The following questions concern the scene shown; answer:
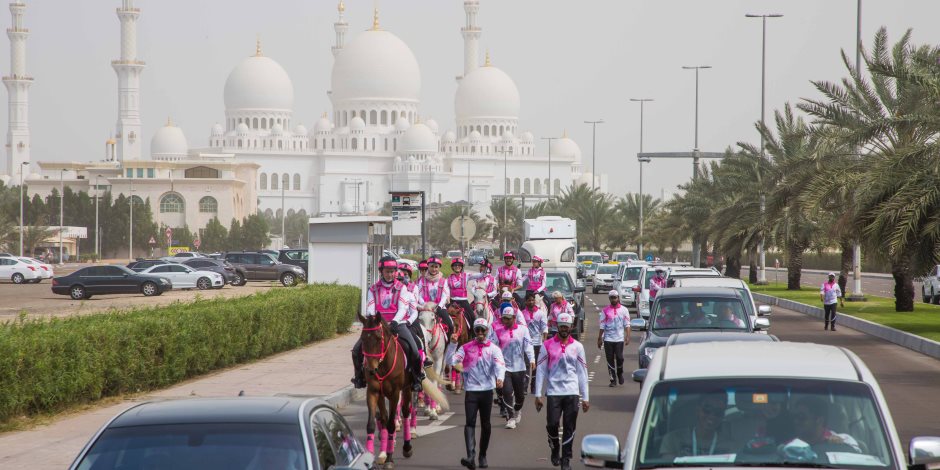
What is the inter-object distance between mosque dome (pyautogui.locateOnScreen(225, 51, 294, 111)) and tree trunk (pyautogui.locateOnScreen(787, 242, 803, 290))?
347 ft

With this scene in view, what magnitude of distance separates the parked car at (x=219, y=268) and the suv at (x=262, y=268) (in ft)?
0.95

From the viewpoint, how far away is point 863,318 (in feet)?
96.9

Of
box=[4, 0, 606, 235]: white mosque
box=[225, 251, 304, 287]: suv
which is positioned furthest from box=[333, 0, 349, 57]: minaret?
box=[225, 251, 304, 287]: suv

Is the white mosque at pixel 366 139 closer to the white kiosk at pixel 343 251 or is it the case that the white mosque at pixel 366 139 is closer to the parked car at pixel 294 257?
the parked car at pixel 294 257

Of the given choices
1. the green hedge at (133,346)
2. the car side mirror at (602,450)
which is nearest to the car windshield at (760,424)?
the car side mirror at (602,450)

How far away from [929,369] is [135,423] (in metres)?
15.9

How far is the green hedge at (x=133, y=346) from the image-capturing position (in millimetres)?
12367

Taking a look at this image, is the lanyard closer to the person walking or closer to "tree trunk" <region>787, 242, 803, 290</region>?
the person walking

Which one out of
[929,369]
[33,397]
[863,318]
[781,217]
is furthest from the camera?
[781,217]

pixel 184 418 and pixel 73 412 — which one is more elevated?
pixel 184 418

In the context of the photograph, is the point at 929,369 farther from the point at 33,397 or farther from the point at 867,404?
the point at 867,404

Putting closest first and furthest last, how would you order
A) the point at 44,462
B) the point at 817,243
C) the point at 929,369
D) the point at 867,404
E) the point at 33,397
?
the point at 867,404 < the point at 44,462 < the point at 33,397 < the point at 929,369 < the point at 817,243

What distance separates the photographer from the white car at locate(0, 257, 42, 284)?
53.2m

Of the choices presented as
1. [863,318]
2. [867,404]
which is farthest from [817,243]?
[867,404]
